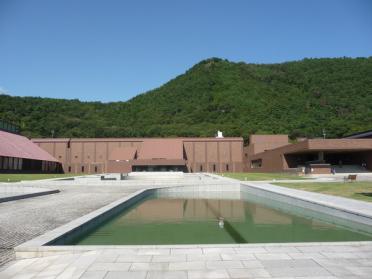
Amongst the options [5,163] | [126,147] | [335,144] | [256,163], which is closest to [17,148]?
[5,163]

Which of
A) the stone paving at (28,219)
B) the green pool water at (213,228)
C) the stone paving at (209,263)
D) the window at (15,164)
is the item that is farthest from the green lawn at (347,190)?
the window at (15,164)

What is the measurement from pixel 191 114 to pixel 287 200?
68062mm

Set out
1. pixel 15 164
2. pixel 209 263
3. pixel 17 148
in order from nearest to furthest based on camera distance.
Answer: pixel 209 263, pixel 17 148, pixel 15 164

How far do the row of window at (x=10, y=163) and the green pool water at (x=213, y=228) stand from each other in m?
31.4

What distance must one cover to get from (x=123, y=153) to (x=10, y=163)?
19.0 metres

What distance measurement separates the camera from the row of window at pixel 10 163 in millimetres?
37131

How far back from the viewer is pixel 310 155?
41875 millimetres

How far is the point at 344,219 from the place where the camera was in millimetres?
8453

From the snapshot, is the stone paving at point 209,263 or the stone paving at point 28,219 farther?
the stone paving at point 28,219

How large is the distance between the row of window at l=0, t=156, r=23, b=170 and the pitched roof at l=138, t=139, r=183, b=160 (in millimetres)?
17484

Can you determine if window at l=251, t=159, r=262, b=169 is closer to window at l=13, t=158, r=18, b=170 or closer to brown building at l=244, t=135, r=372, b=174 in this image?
brown building at l=244, t=135, r=372, b=174

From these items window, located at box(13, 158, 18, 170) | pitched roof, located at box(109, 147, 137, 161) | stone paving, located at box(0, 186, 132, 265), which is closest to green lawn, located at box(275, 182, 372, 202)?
stone paving, located at box(0, 186, 132, 265)

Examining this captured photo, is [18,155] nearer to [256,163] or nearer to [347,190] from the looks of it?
[256,163]

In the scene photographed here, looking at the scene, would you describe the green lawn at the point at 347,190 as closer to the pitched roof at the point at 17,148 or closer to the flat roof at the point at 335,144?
the flat roof at the point at 335,144
